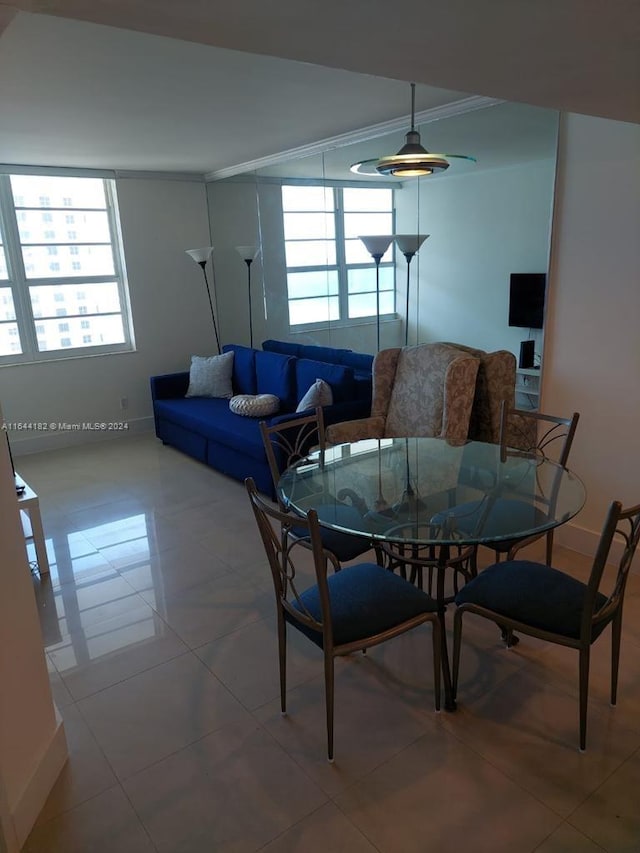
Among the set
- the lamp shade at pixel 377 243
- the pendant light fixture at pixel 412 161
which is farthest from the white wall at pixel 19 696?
the lamp shade at pixel 377 243

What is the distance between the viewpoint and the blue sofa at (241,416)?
421 cm

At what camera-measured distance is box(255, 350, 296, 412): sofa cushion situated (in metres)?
4.79

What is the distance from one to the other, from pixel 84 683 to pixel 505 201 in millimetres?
3352

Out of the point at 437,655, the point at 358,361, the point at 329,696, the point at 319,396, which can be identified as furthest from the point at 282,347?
the point at 329,696

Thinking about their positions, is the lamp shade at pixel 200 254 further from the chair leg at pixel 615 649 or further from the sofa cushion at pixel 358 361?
the chair leg at pixel 615 649

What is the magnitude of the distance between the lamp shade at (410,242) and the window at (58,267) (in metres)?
3.01

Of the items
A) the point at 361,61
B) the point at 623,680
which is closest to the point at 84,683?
the point at 623,680

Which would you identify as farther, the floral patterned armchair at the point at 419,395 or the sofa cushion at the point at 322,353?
the sofa cushion at the point at 322,353

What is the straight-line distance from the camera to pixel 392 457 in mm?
2971

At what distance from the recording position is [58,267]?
5492 mm

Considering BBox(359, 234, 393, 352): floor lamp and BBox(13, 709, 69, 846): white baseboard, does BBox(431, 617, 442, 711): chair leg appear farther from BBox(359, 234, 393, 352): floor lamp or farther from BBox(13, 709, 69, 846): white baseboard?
BBox(359, 234, 393, 352): floor lamp

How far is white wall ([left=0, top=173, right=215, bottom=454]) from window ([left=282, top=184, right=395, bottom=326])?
4.01ft

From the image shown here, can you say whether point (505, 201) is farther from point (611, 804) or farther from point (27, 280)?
point (27, 280)

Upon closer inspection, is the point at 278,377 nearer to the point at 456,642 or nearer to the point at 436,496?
the point at 436,496
